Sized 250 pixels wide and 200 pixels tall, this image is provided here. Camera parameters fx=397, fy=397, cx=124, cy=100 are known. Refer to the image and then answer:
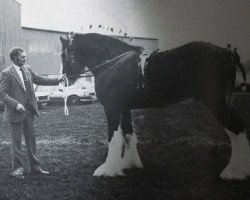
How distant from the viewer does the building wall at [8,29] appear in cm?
607

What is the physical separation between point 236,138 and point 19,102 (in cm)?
234

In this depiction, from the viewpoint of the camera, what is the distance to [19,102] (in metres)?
4.40

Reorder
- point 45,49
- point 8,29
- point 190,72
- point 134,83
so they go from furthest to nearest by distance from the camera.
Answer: point 8,29 → point 45,49 → point 134,83 → point 190,72

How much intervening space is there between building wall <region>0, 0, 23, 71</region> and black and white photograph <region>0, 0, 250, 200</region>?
3.71 ft

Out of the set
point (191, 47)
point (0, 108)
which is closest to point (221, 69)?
point (191, 47)

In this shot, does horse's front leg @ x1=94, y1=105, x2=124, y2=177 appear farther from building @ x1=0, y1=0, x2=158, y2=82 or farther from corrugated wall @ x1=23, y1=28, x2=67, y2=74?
corrugated wall @ x1=23, y1=28, x2=67, y2=74

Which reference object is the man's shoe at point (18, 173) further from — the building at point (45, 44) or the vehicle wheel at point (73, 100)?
the vehicle wheel at point (73, 100)

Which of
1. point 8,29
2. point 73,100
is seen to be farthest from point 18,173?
point 73,100

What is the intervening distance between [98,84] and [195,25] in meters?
1.21

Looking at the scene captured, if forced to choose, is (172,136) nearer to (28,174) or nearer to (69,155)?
(69,155)

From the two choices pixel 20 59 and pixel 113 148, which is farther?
pixel 20 59

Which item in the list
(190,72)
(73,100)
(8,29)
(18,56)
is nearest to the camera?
(190,72)

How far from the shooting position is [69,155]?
513 cm

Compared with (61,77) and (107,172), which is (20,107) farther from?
(107,172)
